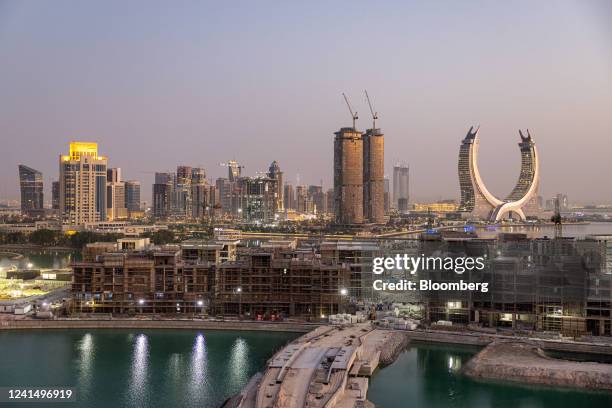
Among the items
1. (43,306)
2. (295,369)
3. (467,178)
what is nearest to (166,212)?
(467,178)

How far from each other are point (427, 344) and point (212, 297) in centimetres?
439

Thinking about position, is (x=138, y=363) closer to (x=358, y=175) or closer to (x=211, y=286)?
(x=211, y=286)

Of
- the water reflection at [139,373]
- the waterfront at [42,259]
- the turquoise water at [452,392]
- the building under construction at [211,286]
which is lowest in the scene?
the turquoise water at [452,392]

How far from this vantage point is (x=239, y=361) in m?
11.2

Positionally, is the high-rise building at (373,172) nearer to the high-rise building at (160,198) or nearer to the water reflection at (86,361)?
the high-rise building at (160,198)

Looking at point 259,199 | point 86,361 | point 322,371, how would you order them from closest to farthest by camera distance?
point 322,371
point 86,361
point 259,199

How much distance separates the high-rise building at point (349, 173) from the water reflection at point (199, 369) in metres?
41.0

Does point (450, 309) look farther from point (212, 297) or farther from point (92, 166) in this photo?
point (92, 166)

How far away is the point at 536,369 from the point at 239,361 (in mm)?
4296

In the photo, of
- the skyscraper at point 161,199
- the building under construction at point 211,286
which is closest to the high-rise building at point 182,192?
the skyscraper at point 161,199

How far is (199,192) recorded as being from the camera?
64625 millimetres

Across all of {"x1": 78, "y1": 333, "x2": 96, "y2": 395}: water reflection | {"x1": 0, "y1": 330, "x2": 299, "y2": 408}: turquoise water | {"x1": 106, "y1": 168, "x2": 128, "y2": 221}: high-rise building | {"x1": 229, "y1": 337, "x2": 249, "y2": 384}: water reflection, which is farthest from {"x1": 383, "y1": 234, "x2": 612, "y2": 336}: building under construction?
{"x1": 106, "y1": 168, "x2": 128, "y2": 221}: high-rise building

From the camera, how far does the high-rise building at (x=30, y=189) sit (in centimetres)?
6719

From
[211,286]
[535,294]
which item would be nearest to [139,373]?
[211,286]
